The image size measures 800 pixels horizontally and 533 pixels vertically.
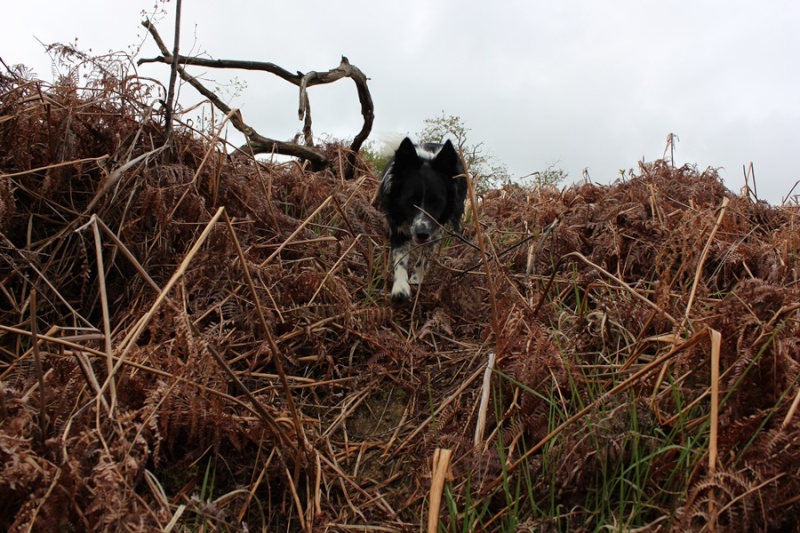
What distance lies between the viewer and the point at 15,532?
5.87 feet

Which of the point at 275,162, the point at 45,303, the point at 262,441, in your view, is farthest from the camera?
the point at 275,162

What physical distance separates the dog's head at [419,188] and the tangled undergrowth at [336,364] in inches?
25.4

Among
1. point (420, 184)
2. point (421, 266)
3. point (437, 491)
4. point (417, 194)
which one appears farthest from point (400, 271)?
point (437, 491)

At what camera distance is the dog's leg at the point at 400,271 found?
460 cm

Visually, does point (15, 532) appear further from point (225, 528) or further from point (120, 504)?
point (225, 528)

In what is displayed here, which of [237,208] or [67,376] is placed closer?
[67,376]

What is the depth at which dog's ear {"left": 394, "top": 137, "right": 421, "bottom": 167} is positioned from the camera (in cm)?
570

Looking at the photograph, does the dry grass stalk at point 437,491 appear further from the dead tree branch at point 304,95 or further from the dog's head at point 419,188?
the dead tree branch at point 304,95

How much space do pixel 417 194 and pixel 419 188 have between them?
0.07m

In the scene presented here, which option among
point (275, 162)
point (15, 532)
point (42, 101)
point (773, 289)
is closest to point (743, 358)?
point (773, 289)

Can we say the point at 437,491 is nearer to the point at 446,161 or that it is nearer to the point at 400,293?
the point at 400,293

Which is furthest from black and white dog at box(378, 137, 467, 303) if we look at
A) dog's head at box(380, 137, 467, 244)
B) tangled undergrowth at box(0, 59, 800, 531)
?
tangled undergrowth at box(0, 59, 800, 531)

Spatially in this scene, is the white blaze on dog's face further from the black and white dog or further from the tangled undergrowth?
the tangled undergrowth

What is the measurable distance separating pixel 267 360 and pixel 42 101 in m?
2.26
